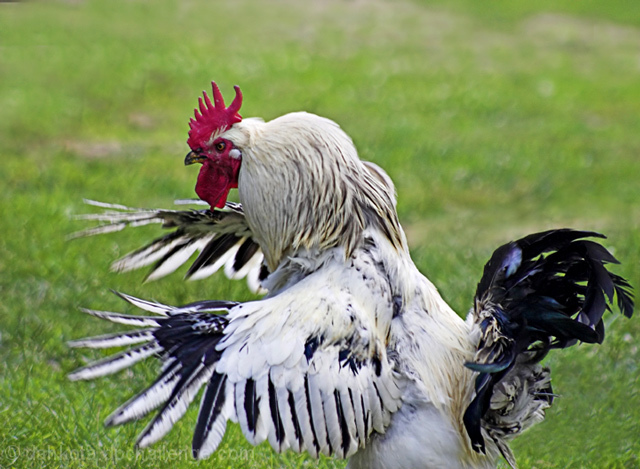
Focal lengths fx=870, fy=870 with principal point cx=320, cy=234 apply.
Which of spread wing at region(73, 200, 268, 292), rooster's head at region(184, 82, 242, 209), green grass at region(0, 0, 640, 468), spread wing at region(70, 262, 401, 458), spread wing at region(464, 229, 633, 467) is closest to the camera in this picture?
spread wing at region(70, 262, 401, 458)

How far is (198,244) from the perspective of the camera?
4.65m

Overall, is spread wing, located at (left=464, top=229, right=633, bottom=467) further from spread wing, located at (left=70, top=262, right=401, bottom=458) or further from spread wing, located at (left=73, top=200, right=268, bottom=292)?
spread wing, located at (left=73, top=200, right=268, bottom=292)

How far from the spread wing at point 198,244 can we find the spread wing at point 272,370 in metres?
0.95

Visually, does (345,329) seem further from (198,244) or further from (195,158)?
(198,244)

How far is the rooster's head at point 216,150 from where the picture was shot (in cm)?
385

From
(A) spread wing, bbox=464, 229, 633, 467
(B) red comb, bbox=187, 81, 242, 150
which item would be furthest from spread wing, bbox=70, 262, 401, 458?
(B) red comb, bbox=187, 81, 242, 150

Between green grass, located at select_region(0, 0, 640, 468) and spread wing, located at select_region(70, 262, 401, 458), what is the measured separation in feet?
4.88

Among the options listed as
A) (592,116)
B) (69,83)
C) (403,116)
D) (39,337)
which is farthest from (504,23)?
(39,337)

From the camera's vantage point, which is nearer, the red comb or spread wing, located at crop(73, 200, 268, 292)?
the red comb

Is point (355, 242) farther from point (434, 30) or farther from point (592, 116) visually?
point (434, 30)

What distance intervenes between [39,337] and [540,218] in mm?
5376

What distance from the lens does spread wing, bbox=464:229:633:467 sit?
11.6 ft

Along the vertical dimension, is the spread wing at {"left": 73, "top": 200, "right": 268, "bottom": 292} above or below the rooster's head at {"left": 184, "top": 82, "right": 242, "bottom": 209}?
below

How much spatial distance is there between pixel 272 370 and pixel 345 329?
0.34m
